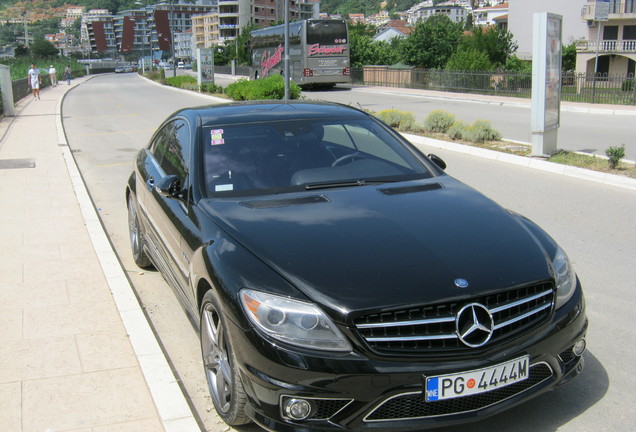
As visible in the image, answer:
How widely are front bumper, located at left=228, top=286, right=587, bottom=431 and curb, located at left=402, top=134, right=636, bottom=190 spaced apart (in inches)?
296

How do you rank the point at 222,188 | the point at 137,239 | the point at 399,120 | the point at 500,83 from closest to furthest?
the point at 222,188
the point at 137,239
the point at 399,120
the point at 500,83

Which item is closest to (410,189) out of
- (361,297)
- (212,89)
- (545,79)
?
(361,297)

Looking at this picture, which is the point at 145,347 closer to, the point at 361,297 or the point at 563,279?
the point at 361,297

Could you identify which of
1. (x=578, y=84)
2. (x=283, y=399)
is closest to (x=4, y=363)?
(x=283, y=399)

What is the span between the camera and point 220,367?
3.56 meters

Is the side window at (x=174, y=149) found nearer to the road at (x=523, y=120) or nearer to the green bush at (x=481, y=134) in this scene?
the road at (x=523, y=120)

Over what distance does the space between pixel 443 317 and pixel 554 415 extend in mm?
1049

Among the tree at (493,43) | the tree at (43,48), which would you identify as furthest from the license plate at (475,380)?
the tree at (43,48)

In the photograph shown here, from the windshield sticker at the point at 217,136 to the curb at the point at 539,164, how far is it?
6.98m

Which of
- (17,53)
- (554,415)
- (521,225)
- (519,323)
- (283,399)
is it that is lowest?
(554,415)

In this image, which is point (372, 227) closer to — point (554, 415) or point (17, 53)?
point (554, 415)

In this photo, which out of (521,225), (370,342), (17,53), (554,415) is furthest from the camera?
(17,53)

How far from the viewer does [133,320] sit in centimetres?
502

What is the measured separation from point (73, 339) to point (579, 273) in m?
4.15
